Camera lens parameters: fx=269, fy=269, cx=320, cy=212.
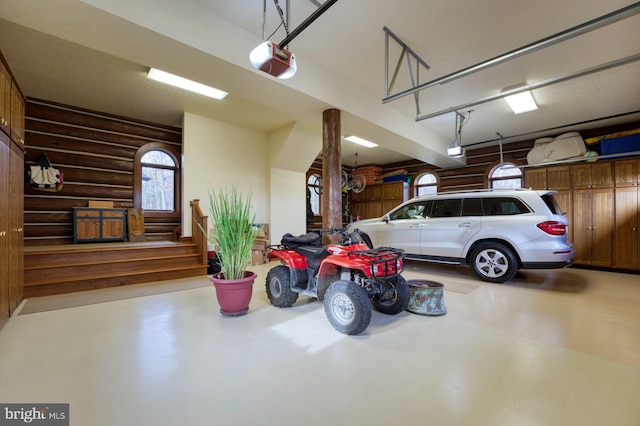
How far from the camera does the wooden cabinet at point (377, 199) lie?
360 inches

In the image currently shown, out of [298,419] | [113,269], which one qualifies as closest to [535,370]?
[298,419]

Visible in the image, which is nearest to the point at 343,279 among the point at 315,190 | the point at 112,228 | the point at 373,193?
the point at 112,228

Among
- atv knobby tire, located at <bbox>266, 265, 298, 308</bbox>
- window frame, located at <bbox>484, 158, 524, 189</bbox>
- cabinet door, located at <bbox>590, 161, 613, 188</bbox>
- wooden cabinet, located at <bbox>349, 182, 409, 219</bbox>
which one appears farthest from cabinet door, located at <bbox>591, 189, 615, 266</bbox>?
atv knobby tire, located at <bbox>266, 265, 298, 308</bbox>

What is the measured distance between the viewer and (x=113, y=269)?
4.36 metres

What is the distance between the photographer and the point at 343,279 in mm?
2912

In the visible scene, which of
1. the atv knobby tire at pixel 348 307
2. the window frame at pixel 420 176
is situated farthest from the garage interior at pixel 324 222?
the window frame at pixel 420 176

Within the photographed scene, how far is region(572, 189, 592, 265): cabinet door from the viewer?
224 inches

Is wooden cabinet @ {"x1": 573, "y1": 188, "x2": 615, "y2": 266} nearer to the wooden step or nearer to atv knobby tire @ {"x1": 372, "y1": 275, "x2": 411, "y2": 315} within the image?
Answer: atv knobby tire @ {"x1": 372, "y1": 275, "x2": 411, "y2": 315}

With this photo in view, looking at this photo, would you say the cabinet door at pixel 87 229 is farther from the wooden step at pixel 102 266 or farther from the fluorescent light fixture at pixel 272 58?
the fluorescent light fixture at pixel 272 58

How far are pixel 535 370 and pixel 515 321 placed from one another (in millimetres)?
1067

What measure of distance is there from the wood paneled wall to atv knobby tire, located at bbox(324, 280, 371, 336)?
5283mm

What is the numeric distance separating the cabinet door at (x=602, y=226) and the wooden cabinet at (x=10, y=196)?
30.7ft

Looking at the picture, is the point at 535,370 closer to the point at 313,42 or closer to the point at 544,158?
the point at 313,42

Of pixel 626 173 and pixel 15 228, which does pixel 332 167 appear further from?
pixel 626 173
